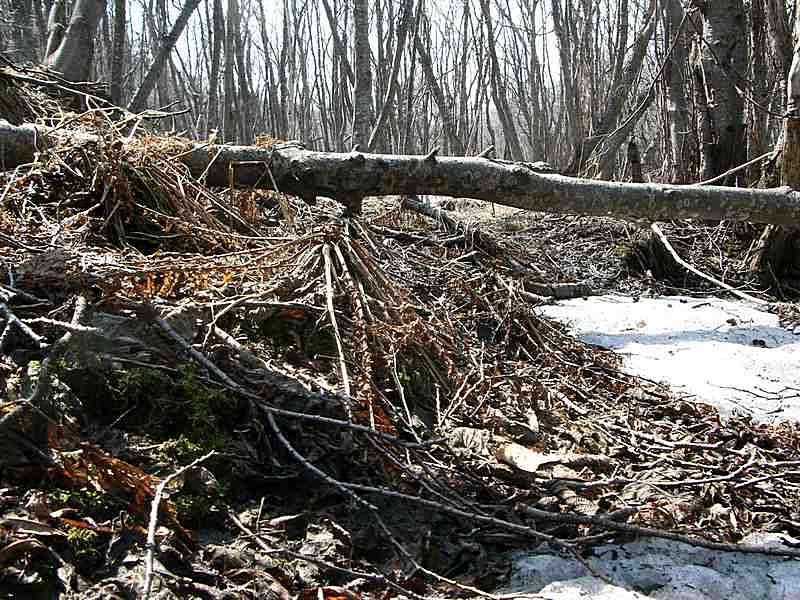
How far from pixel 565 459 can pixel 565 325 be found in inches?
51.8

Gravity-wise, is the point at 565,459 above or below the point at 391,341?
below

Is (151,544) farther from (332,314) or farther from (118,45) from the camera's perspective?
(118,45)

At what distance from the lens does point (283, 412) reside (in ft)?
4.70

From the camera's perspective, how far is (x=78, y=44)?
4.40 metres

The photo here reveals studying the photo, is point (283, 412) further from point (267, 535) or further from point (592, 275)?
point (592, 275)

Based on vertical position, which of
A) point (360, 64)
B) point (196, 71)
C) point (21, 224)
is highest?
point (196, 71)

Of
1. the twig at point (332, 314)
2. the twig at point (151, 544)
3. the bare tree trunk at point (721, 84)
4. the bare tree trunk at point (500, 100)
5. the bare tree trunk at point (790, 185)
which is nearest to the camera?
the twig at point (151, 544)

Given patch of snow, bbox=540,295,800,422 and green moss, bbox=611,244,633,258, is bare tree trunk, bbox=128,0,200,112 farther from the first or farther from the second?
patch of snow, bbox=540,295,800,422

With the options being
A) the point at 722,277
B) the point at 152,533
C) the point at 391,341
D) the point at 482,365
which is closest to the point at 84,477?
the point at 152,533

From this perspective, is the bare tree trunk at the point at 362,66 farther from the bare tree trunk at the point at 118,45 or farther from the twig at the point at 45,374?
the twig at the point at 45,374

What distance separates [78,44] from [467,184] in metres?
3.14

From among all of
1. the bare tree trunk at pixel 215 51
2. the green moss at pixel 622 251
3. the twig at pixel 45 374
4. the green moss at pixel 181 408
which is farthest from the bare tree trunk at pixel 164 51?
the twig at pixel 45 374

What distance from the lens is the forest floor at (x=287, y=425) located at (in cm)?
120

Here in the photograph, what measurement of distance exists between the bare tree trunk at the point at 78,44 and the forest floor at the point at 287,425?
7.52 feet
